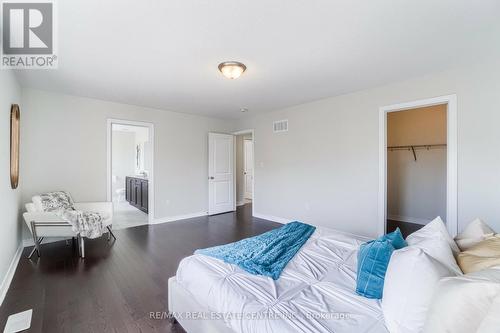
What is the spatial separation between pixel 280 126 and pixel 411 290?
4.41 meters

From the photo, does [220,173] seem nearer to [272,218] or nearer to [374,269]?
[272,218]

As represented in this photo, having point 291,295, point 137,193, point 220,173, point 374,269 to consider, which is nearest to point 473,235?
point 374,269

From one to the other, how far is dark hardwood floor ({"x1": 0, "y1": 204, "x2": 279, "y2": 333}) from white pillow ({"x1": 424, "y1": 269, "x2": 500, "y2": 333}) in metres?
1.75

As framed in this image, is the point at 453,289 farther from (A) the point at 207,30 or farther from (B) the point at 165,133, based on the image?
(B) the point at 165,133

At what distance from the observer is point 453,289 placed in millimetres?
862

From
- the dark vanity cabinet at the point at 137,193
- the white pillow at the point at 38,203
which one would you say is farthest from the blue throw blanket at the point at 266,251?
the dark vanity cabinet at the point at 137,193

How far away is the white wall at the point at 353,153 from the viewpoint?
2819 mm

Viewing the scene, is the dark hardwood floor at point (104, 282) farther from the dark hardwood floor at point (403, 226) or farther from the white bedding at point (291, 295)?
the dark hardwood floor at point (403, 226)

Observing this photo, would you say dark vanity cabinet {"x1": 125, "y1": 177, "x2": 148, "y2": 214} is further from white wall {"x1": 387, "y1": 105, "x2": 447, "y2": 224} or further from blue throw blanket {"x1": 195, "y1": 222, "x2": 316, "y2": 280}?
white wall {"x1": 387, "y1": 105, "x2": 447, "y2": 224}

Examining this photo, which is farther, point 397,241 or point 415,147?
point 415,147

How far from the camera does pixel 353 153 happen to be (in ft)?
13.3

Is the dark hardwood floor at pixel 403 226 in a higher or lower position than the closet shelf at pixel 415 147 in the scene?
lower
